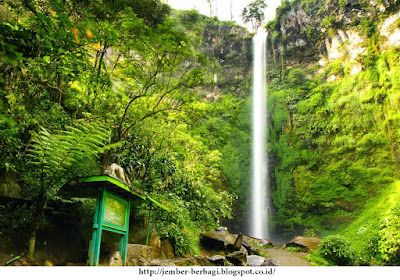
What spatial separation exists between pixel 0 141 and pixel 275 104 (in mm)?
18901

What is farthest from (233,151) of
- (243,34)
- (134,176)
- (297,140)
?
(134,176)

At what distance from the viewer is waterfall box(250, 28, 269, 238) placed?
16.6m

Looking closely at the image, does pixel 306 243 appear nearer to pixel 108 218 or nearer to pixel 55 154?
pixel 108 218

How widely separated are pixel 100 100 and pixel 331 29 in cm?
1870

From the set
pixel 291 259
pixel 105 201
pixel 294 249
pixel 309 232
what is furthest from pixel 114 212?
pixel 309 232

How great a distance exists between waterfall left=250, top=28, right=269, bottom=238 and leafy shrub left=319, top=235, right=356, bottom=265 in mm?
8557

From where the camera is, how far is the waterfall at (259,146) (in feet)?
54.4

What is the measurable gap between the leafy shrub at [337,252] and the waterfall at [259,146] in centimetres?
856

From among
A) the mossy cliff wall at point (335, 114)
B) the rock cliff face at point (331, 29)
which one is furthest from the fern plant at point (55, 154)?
the rock cliff face at point (331, 29)

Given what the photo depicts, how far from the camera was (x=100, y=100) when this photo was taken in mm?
4867

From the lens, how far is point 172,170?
6309 mm

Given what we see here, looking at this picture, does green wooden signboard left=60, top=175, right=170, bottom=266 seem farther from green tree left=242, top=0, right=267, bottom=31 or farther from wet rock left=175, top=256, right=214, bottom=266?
green tree left=242, top=0, right=267, bottom=31

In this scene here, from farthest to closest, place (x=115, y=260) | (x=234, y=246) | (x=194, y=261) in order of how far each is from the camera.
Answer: (x=234, y=246) < (x=194, y=261) < (x=115, y=260)

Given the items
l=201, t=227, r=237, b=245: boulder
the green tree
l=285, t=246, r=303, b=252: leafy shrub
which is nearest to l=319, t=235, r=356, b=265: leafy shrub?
l=285, t=246, r=303, b=252: leafy shrub
